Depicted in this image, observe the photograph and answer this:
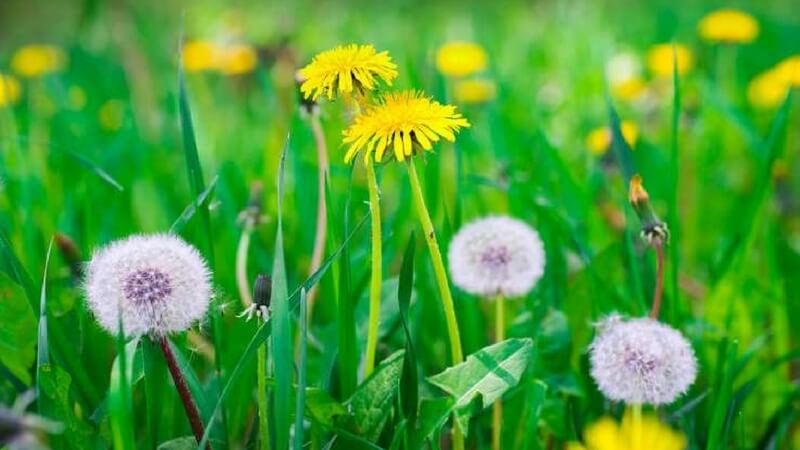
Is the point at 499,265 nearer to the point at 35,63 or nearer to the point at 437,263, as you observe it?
the point at 437,263

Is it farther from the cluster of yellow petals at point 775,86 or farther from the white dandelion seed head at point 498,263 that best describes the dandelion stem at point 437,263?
the cluster of yellow petals at point 775,86

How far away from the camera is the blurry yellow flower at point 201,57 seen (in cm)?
316

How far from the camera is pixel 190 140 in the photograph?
1.28m

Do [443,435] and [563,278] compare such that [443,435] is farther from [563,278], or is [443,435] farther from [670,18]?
[670,18]

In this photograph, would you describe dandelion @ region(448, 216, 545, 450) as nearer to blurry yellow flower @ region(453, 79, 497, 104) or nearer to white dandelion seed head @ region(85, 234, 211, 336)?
white dandelion seed head @ region(85, 234, 211, 336)

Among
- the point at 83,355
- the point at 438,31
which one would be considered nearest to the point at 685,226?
the point at 83,355

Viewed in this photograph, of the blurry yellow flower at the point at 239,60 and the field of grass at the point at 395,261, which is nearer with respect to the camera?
the field of grass at the point at 395,261

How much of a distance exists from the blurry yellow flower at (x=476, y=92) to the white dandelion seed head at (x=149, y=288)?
177cm

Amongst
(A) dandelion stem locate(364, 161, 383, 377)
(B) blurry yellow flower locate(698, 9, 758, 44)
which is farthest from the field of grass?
(B) blurry yellow flower locate(698, 9, 758, 44)

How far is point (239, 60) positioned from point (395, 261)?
135cm

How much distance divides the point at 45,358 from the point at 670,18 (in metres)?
3.27

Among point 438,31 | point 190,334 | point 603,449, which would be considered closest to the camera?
point 603,449

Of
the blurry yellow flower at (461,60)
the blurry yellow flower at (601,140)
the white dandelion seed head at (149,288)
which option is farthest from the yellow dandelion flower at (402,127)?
the blurry yellow flower at (461,60)

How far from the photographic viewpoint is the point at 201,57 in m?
3.19
